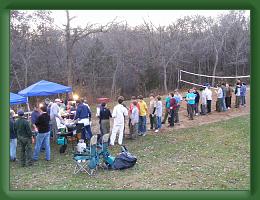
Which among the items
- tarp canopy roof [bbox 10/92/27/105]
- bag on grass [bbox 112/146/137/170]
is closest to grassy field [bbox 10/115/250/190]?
bag on grass [bbox 112/146/137/170]

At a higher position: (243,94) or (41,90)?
(41,90)

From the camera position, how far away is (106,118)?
12.1 meters

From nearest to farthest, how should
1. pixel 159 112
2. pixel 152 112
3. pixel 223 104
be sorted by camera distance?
pixel 159 112 → pixel 152 112 → pixel 223 104

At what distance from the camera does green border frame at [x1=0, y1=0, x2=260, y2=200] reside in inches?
74.3

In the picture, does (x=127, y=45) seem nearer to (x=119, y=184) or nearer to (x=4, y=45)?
(x=119, y=184)

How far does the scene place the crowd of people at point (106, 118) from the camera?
33.3ft

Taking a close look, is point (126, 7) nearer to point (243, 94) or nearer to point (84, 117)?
point (84, 117)

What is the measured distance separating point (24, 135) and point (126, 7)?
8.56 meters

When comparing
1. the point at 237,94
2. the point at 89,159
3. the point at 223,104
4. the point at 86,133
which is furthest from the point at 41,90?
the point at 237,94

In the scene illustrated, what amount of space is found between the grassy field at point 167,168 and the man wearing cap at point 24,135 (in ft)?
1.00

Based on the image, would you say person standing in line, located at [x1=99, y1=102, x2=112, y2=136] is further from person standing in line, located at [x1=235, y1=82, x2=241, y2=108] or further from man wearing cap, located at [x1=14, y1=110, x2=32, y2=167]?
person standing in line, located at [x1=235, y1=82, x2=241, y2=108]

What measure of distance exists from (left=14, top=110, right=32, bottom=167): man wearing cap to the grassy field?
304 mm

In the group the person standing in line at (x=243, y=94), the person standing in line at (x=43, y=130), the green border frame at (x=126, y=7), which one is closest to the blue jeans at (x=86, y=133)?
the person standing in line at (x=43, y=130)

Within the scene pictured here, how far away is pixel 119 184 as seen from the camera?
27.9 feet
